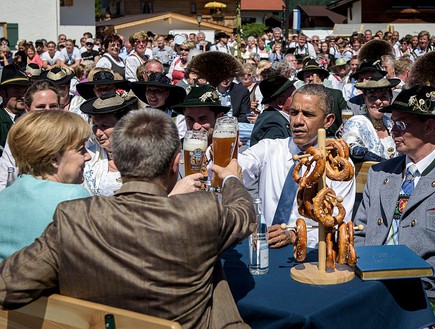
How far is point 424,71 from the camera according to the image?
805 centimetres

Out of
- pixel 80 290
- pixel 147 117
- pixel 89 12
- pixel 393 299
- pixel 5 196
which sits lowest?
pixel 393 299

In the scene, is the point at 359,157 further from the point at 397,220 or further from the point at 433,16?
the point at 433,16

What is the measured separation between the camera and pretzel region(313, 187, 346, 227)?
3135mm

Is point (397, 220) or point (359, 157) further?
point (359, 157)

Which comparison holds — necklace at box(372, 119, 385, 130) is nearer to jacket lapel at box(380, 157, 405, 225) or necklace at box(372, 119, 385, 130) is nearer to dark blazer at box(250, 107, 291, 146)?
dark blazer at box(250, 107, 291, 146)

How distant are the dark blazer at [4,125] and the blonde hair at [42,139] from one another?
3.75 m

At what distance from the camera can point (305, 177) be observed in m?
3.19

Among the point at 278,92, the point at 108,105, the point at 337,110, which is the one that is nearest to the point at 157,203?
the point at 108,105

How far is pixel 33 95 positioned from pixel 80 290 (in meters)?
3.62

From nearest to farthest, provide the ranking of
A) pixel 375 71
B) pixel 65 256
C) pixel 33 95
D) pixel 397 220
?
pixel 65 256, pixel 397 220, pixel 33 95, pixel 375 71

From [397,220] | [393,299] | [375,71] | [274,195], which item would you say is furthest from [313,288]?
[375,71]

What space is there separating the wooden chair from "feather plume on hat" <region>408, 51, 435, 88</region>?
241 inches

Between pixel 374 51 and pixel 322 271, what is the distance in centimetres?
975

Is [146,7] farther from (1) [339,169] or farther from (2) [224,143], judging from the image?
(1) [339,169]
